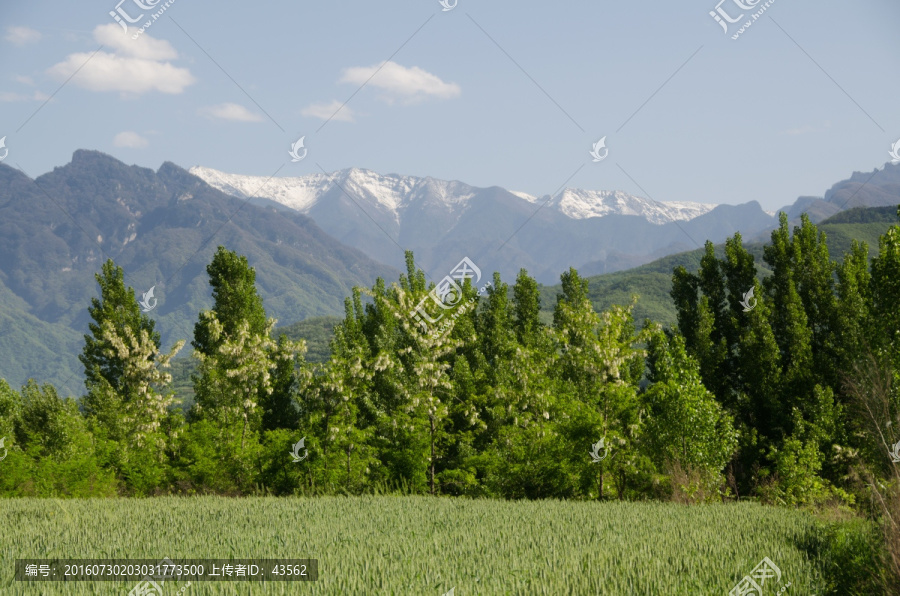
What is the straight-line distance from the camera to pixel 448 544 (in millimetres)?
10070

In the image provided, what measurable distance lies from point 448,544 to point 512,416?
46.3 feet

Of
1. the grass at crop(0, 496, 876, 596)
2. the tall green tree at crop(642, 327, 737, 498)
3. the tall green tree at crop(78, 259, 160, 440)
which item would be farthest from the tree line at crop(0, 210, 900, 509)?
the grass at crop(0, 496, 876, 596)

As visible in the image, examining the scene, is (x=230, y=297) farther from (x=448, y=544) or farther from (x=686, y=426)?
(x=448, y=544)

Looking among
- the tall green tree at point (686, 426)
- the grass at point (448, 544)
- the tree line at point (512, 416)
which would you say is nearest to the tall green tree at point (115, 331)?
the tree line at point (512, 416)

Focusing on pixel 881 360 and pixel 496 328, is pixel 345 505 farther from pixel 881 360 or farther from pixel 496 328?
pixel 496 328

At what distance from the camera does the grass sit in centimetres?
768

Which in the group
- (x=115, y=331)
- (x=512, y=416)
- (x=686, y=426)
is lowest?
(x=686, y=426)

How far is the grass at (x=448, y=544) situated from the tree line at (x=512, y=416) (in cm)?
265

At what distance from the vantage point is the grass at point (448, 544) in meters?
7.68

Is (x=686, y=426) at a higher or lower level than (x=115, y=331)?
lower

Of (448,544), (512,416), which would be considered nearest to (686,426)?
(512,416)

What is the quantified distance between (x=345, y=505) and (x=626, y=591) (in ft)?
→ 31.3

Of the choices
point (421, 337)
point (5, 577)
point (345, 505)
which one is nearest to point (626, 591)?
point (5, 577)

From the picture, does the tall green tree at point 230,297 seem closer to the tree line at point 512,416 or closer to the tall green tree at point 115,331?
the tree line at point 512,416
